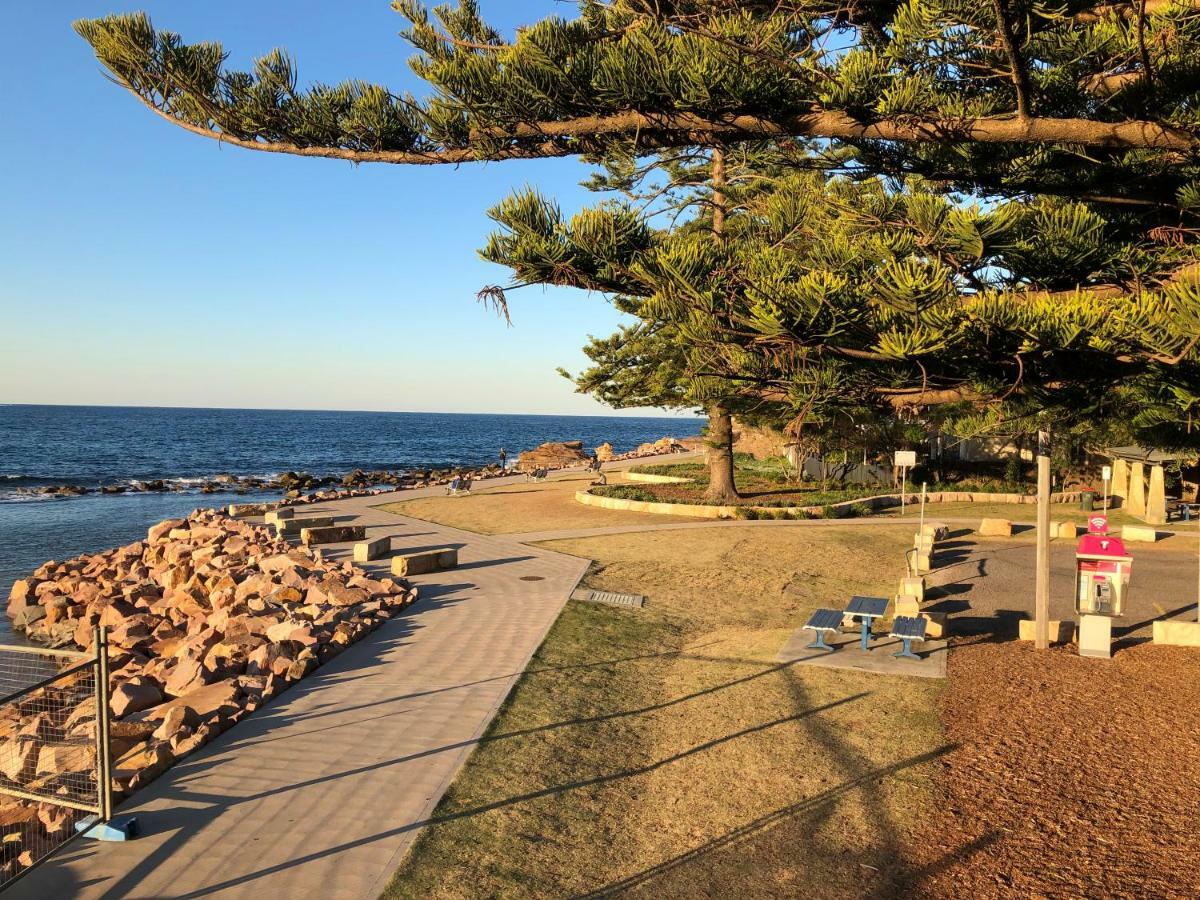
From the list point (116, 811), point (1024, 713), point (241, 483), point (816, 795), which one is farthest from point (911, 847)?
point (241, 483)

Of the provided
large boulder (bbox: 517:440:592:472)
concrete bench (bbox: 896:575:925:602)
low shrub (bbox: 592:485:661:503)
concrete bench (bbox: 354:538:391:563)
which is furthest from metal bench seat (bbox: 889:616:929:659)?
large boulder (bbox: 517:440:592:472)

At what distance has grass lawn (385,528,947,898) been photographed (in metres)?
4.64

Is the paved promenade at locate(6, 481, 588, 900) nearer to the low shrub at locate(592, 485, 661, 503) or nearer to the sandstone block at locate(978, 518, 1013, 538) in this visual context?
the sandstone block at locate(978, 518, 1013, 538)

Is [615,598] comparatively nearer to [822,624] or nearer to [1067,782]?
[822,624]

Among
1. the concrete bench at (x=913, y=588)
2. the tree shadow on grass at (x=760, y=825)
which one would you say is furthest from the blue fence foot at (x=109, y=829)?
the concrete bench at (x=913, y=588)

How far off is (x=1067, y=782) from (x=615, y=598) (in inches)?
265

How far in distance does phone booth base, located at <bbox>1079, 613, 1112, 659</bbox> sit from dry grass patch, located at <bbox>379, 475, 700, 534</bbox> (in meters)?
11.2

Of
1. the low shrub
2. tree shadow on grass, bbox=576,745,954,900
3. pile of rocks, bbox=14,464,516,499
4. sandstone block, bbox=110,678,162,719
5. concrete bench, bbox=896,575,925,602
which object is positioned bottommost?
pile of rocks, bbox=14,464,516,499

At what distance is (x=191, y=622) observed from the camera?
11.5 metres

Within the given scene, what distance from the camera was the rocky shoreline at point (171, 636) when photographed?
20.3 feet

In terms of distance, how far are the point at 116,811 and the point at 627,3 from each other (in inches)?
249

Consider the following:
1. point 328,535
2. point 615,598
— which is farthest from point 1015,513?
point 328,535

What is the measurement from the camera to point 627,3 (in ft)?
19.4

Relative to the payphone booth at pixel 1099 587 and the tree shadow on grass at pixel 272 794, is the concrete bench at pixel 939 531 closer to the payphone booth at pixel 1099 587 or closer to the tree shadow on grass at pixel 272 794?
the payphone booth at pixel 1099 587
